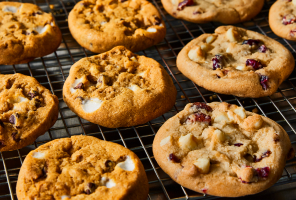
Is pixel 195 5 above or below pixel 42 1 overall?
above

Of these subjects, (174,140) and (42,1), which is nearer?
(174,140)

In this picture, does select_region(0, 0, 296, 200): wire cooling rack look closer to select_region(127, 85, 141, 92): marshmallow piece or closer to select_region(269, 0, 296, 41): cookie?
select_region(269, 0, 296, 41): cookie

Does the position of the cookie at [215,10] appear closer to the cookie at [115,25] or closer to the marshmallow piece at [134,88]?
the cookie at [115,25]

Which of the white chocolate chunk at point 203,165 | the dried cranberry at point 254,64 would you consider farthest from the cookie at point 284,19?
the white chocolate chunk at point 203,165

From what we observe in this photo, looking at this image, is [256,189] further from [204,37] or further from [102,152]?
[204,37]

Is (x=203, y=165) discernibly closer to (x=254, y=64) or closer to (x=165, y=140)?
(x=165, y=140)

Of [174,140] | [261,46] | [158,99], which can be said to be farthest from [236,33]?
[174,140]

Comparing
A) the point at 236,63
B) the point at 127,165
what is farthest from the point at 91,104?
the point at 236,63
